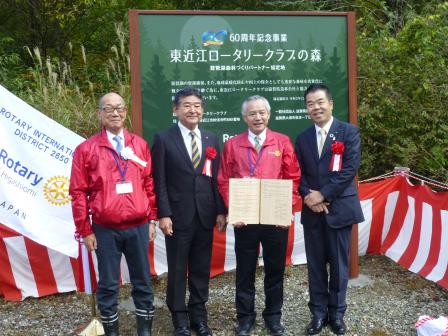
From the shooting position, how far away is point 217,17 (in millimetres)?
4680

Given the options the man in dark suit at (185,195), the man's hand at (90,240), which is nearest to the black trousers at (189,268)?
the man in dark suit at (185,195)

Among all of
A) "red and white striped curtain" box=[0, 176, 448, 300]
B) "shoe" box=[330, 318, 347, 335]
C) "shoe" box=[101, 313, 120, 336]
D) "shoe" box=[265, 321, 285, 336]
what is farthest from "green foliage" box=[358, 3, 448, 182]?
"shoe" box=[101, 313, 120, 336]

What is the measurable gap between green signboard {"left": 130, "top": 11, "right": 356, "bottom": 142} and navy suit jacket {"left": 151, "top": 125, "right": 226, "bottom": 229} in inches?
42.3

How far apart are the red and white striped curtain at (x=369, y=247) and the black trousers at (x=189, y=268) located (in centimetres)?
81

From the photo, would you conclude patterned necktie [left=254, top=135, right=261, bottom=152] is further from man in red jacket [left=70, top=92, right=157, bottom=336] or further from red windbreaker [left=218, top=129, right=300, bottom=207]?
man in red jacket [left=70, top=92, right=157, bottom=336]

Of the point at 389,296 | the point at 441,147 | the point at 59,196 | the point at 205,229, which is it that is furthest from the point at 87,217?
the point at 441,147

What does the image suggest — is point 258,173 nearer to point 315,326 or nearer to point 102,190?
point 102,190

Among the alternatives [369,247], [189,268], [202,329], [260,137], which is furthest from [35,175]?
[369,247]

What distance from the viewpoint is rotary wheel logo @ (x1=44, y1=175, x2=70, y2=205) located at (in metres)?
4.41

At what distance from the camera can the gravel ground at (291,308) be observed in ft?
13.1

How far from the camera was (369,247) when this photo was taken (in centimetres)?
579

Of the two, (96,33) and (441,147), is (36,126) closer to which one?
(441,147)

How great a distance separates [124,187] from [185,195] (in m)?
0.45

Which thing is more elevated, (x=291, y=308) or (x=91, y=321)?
(x=91, y=321)
